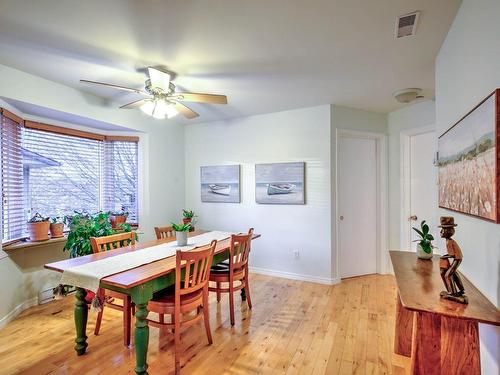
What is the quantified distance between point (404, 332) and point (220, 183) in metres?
3.05

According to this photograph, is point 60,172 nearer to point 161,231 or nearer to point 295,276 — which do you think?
point 161,231

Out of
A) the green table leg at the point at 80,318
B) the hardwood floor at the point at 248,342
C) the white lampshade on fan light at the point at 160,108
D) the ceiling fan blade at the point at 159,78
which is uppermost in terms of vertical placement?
the ceiling fan blade at the point at 159,78

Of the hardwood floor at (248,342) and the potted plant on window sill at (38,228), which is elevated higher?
the potted plant on window sill at (38,228)

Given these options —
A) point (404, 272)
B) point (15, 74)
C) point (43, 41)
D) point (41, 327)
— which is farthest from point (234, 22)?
point (41, 327)

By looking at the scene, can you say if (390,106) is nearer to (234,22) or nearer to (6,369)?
(234,22)

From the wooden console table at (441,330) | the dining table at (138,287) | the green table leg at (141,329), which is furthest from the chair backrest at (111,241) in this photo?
the wooden console table at (441,330)

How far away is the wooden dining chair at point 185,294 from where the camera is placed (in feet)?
6.29

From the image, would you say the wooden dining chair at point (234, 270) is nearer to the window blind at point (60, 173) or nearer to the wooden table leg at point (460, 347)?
the wooden table leg at point (460, 347)

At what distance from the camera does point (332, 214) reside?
358cm

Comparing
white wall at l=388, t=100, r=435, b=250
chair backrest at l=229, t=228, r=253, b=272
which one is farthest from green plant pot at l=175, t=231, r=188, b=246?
white wall at l=388, t=100, r=435, b=250

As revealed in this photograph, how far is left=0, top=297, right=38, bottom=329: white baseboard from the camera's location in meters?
Answer: 2.52

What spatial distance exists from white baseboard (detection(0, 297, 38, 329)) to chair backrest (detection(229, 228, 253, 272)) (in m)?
2.18

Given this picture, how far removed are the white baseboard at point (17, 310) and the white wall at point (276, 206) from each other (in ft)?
7.64

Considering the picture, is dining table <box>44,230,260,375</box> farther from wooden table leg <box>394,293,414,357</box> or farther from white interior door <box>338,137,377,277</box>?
white interior door <box>338,137,377,277</box>
